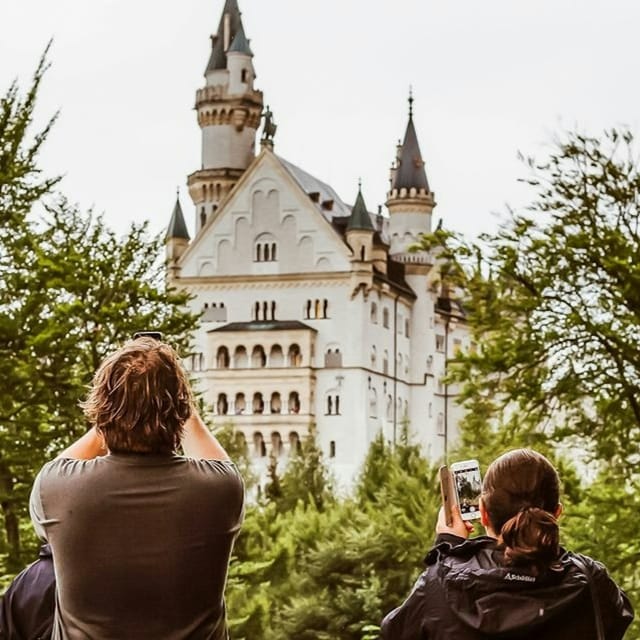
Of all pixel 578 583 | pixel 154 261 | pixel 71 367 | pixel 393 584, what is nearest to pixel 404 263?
pixel 393 584

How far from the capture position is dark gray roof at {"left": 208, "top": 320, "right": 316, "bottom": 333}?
257 ft

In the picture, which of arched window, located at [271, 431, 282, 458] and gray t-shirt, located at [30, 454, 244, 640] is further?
arched window, located at [271, 431, 282, 458]

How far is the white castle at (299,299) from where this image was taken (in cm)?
7744

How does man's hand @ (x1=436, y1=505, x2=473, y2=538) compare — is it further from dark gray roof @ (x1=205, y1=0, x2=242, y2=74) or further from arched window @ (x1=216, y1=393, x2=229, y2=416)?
dark gray roof @ (x1=205, y1=0, x2=242, y2=74)

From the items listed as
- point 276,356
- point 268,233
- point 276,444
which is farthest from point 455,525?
point 268,233

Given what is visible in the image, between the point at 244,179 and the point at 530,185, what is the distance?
62.6m

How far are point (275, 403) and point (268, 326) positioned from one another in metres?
3.99

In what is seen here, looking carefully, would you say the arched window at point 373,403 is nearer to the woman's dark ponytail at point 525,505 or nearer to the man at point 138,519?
the woman's dark ponytail at point 525,505

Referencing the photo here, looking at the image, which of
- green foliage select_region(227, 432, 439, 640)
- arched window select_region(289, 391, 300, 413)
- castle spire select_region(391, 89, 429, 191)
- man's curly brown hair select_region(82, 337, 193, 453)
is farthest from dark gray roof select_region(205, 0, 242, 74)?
man's curly brown hair select_region(82, 337, 193, 453)

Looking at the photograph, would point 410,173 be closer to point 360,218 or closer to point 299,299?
point 360,218

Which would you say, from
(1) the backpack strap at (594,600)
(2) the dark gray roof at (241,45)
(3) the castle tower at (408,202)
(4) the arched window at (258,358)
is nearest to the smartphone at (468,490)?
(1) the backpack strap at (594,600)

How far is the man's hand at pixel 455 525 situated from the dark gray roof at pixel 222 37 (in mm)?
81133

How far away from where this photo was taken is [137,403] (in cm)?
323

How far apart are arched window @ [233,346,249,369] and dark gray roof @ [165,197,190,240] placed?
7.76 m
